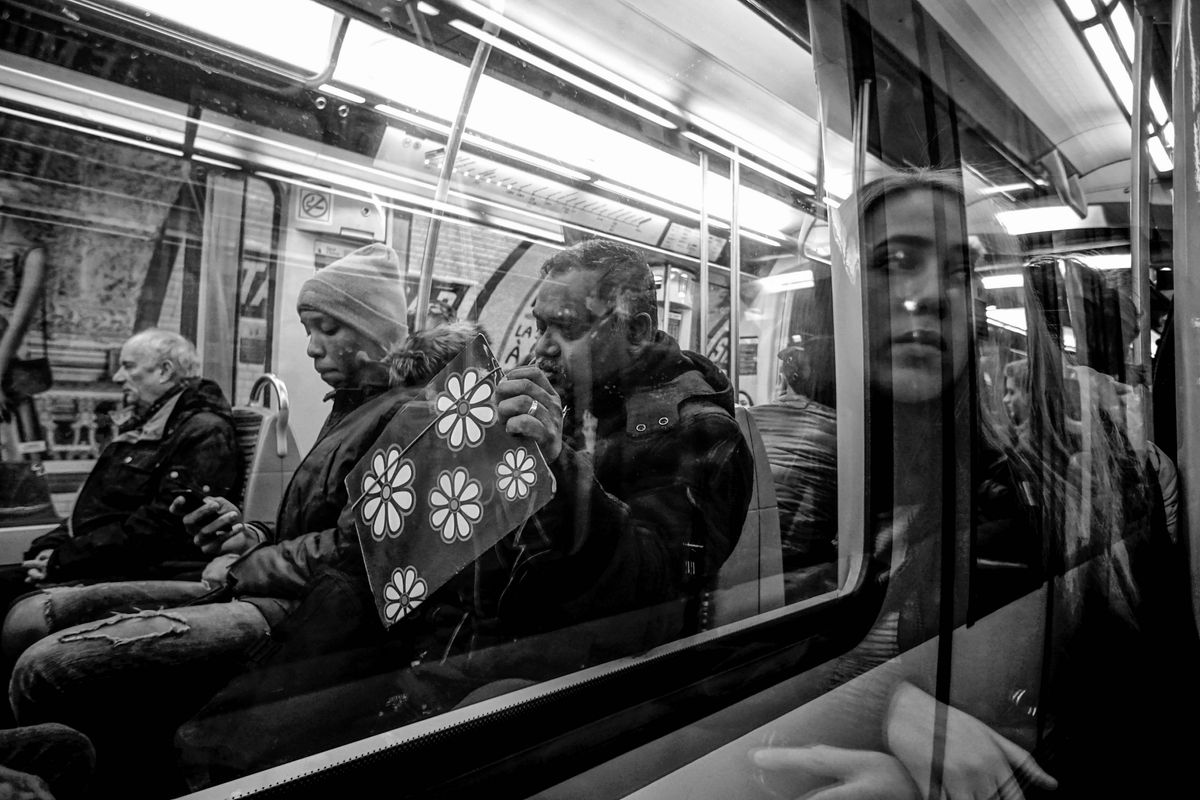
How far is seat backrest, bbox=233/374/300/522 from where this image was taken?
1.09 m

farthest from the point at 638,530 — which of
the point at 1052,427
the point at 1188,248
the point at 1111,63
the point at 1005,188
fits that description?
the point at 1111,63

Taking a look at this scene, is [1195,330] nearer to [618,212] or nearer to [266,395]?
[618,212]

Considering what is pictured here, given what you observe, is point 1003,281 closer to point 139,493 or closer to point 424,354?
point 424,354

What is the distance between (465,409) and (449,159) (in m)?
0.46

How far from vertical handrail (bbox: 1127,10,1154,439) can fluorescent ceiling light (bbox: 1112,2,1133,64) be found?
0.05 ft

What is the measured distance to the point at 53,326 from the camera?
3.15 ft

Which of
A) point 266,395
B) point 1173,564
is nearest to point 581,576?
point 266,395

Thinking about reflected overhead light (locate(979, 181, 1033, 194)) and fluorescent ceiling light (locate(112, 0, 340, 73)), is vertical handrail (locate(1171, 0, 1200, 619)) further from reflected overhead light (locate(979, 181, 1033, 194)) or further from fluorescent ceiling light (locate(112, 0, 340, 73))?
fluorescent ceiling light (locate(112, 0, 340, 73))

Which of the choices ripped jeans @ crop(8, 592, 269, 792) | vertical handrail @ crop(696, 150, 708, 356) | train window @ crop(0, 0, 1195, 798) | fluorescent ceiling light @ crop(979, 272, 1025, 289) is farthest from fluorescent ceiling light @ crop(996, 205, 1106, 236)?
ripped jeans @ crop(8, 592, 269, 792)

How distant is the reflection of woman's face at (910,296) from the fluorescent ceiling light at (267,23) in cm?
127

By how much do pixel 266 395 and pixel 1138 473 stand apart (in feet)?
8.77

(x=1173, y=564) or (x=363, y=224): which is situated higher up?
(x=363, y=224)

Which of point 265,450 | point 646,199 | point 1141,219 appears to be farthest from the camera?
point 1141,219

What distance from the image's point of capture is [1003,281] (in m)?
1.98
